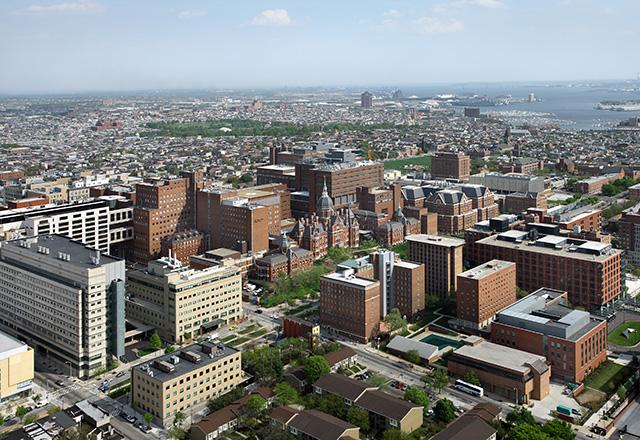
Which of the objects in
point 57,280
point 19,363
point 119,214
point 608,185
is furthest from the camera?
point 608,185

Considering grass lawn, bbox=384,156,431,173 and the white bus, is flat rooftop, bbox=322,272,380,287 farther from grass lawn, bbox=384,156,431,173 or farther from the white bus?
grass lawn, bbox=384,156,431,173

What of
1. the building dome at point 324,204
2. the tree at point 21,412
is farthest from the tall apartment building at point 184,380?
the building dome at point 324,204

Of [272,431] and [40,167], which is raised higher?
[40,167]

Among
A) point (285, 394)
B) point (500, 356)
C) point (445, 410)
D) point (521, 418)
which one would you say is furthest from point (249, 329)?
point (521, 418)

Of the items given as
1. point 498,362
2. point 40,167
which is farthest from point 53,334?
point 40,167

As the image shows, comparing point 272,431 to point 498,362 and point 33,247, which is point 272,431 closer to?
point 498,362

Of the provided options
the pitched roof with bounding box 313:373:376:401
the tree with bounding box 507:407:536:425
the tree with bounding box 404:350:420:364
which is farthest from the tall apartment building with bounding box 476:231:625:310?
the pitched roof with bounding box 313:373:376:401

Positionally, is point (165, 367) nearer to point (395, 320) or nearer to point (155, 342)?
point (155, 342)
